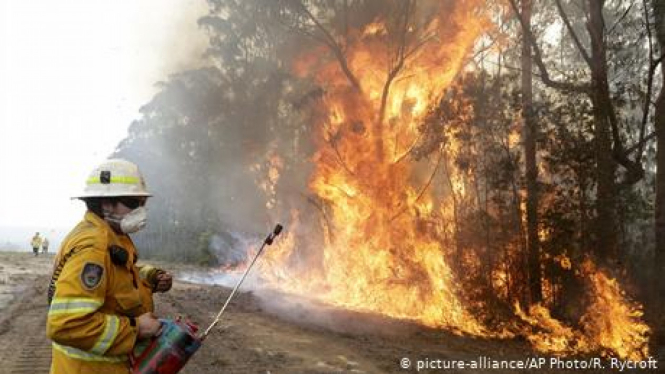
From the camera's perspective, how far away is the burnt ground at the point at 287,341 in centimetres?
788

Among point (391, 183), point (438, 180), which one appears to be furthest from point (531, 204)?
point (438, 180)

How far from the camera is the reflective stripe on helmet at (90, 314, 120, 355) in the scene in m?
2.96

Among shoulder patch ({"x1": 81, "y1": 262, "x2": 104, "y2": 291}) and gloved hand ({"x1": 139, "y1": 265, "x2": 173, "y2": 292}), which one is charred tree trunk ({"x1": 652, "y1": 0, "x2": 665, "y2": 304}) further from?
shoulder patch ({"x1": 81, "y1": 262, "x2": 104, "y2": 291})

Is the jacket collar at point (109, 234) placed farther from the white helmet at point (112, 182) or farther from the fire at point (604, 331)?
the fire at point (604, 331)

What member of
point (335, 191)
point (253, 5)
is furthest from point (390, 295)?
point (253, 5)

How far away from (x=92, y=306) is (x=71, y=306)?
0.11 metres

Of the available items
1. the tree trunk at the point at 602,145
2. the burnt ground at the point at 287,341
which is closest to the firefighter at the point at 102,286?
the burnt ground at the point at 287,341

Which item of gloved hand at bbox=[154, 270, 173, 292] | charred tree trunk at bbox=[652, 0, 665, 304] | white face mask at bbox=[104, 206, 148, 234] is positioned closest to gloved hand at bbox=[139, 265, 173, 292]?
gloved hand at bbox=[154, 270, 173, 292]

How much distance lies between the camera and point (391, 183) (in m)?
14.6

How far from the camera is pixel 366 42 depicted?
15.9 metres

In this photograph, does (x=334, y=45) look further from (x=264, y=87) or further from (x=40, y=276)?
(x=40, y=276)

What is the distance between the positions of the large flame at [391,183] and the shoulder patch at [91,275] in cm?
935

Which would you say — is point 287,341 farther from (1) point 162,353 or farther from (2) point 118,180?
(2) point 118,180

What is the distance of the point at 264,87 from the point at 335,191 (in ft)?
31.4
